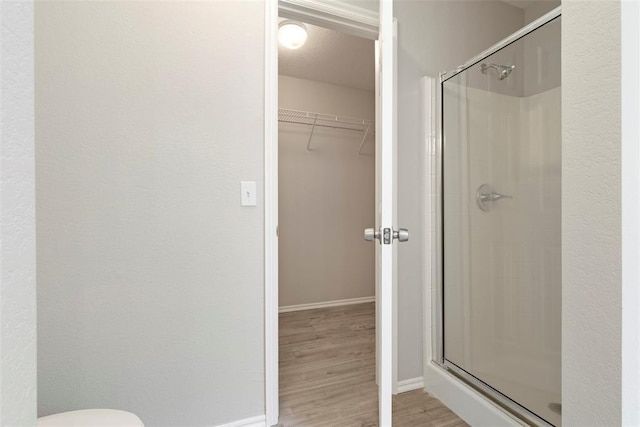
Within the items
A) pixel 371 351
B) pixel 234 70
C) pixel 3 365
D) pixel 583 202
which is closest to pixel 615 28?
pixel 583 202

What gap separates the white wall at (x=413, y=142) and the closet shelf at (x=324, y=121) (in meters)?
1.49

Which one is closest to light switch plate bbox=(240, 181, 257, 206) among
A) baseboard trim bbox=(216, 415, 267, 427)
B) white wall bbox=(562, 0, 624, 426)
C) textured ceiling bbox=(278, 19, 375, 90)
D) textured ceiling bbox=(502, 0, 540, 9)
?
baseboard trim bbox=(216, 415, 267, 427)

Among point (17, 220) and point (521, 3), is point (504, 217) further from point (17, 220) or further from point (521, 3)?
point (17, 220)

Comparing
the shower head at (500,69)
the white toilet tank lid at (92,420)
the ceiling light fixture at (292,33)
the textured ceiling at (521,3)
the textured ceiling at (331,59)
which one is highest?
the textured ceiling at (521,3)

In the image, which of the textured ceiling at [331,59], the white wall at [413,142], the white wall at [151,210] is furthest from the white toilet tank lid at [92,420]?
the textured ceiling at [331,59]

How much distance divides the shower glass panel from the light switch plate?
1.15 metres

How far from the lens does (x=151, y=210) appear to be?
128 cm

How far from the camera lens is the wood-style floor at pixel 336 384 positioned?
1.53 m

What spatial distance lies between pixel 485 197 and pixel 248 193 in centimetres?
138

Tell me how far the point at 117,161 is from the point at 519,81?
2.09 metres

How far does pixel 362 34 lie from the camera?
1.74 metres

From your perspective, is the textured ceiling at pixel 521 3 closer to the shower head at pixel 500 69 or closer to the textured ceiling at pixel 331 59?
the shower head at pixel 500 69
